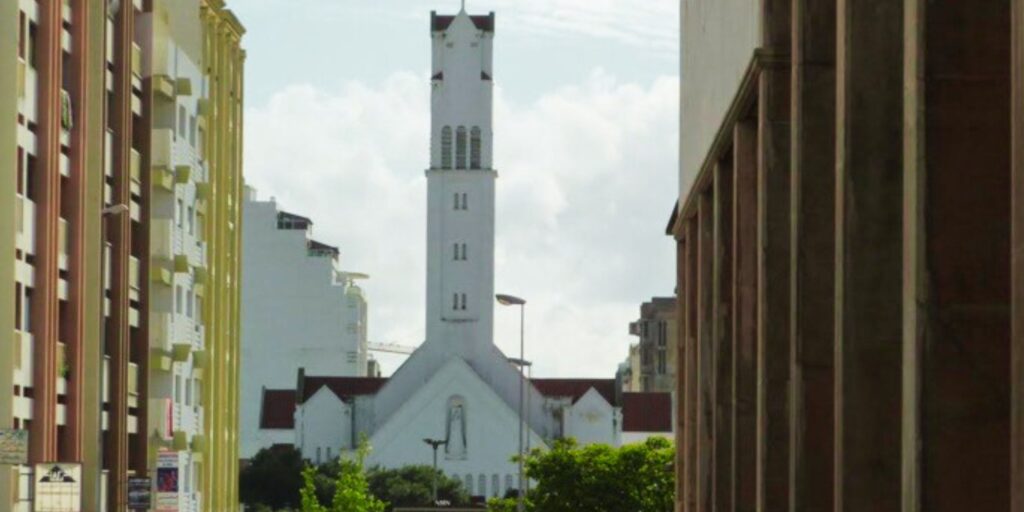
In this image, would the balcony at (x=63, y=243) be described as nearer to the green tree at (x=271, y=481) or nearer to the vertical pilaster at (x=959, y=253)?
the vertical pilaster at (x=959, y=253)

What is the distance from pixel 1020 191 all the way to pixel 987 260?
2.83m

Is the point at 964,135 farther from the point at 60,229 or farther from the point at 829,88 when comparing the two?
the point at 60,229

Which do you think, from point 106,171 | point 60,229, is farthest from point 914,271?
point 106,171

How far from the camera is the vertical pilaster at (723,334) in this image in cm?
4047

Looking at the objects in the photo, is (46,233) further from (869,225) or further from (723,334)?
(869,225)

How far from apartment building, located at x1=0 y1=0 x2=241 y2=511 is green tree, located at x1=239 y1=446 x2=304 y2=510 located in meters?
99.3

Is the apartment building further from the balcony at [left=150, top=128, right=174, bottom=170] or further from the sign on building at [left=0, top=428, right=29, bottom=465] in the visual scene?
the sign on building at [left=0, top=428, right=29, bottom=465]

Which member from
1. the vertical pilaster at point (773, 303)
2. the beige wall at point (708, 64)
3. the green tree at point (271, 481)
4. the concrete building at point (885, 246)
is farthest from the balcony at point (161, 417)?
the green tree at point (271, 481)

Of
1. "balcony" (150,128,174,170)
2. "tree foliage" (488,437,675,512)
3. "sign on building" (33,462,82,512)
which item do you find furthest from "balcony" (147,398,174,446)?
"tree foliage" (488,437,675,512)

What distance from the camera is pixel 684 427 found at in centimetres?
5438

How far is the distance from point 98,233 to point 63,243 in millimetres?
3423

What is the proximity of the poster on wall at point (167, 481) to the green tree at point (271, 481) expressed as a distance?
11263 cm

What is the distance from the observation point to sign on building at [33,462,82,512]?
4756cm

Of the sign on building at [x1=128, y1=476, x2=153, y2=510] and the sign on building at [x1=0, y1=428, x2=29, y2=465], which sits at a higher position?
the sign on building at [x1=0, y1=428, x2=29, y2=465]
